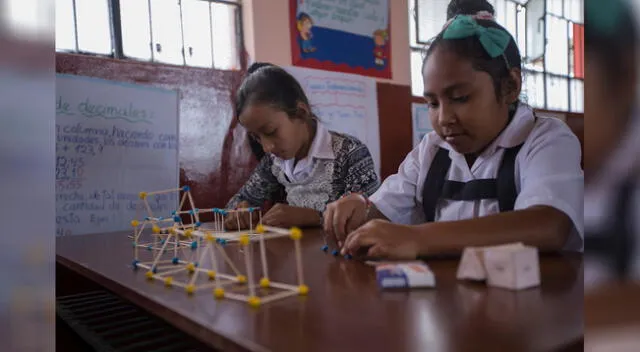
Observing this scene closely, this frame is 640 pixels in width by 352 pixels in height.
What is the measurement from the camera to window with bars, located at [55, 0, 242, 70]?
4.93 feet

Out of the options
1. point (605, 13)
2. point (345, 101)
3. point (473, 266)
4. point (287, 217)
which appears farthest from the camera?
point (345, 101)

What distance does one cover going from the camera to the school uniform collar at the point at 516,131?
0.89 metres

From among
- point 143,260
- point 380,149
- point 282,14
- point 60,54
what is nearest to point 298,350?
point 143,260

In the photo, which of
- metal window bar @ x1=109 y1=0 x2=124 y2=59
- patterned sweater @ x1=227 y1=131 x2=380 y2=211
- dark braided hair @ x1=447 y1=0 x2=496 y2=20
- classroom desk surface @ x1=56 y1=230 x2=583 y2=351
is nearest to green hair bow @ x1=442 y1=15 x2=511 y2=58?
dark braided hair @ x1=447 y1=0 x2=496 y2=20

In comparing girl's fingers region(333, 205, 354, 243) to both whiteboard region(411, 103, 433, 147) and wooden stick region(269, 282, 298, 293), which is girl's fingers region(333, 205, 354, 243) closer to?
wooden stick region(269, 282, 298, 293)

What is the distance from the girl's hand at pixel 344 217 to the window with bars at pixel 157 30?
Result: 100 cm

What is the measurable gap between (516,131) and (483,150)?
7cm

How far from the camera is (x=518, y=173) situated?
0.86 m

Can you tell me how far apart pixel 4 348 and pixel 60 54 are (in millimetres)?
1352

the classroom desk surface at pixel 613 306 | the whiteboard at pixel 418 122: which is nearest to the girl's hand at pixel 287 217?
the classroom desk surface at pixel 613 306

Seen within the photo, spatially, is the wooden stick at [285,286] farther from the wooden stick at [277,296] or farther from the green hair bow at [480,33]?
the green hair bow at [480,33]

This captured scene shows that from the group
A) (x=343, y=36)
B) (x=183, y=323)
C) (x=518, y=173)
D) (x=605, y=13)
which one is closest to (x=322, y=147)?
(x=518, y=173)

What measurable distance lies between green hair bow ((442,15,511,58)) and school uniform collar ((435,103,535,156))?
0.12 metres

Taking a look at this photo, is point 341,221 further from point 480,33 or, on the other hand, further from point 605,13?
point 605,13
